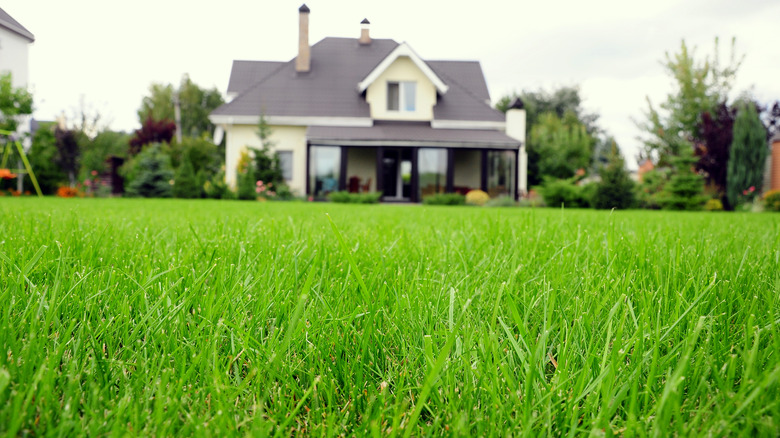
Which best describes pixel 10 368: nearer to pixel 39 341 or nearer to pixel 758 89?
pixel 39 341

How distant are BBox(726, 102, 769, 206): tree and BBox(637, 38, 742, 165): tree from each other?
4.89 meters

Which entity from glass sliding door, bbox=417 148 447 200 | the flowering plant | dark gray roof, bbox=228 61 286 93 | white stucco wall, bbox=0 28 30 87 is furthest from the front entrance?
white stucco wall, bbox=0 28 30 87

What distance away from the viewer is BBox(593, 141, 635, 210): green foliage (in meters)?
15.3

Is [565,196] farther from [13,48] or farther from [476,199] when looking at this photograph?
[13,48]

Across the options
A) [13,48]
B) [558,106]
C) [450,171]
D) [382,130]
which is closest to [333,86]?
[382,130]

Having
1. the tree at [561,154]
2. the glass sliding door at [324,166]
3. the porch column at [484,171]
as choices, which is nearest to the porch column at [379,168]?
the glass sliding door at [324,166]

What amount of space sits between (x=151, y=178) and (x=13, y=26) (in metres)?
18.2

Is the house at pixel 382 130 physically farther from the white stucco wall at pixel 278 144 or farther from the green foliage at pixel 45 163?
the green foliage at pixel 45 163

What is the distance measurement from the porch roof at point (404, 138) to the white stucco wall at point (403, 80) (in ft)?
3.53

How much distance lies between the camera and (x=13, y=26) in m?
2.15

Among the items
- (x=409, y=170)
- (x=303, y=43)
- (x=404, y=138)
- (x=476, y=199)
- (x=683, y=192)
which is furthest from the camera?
(x=303, y=43)

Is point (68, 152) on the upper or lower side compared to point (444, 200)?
upper

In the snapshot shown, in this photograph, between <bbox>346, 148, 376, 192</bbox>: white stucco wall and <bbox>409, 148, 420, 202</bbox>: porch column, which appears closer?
<bbox>409, 148, 420, 202</bbox>: porch column

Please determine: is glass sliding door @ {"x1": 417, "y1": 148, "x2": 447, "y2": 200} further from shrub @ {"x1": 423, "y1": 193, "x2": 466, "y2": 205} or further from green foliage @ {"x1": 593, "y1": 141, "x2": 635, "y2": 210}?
green foliage @ {"x1": 593, "y1": 141, "x2": 635, "y2": 210}
